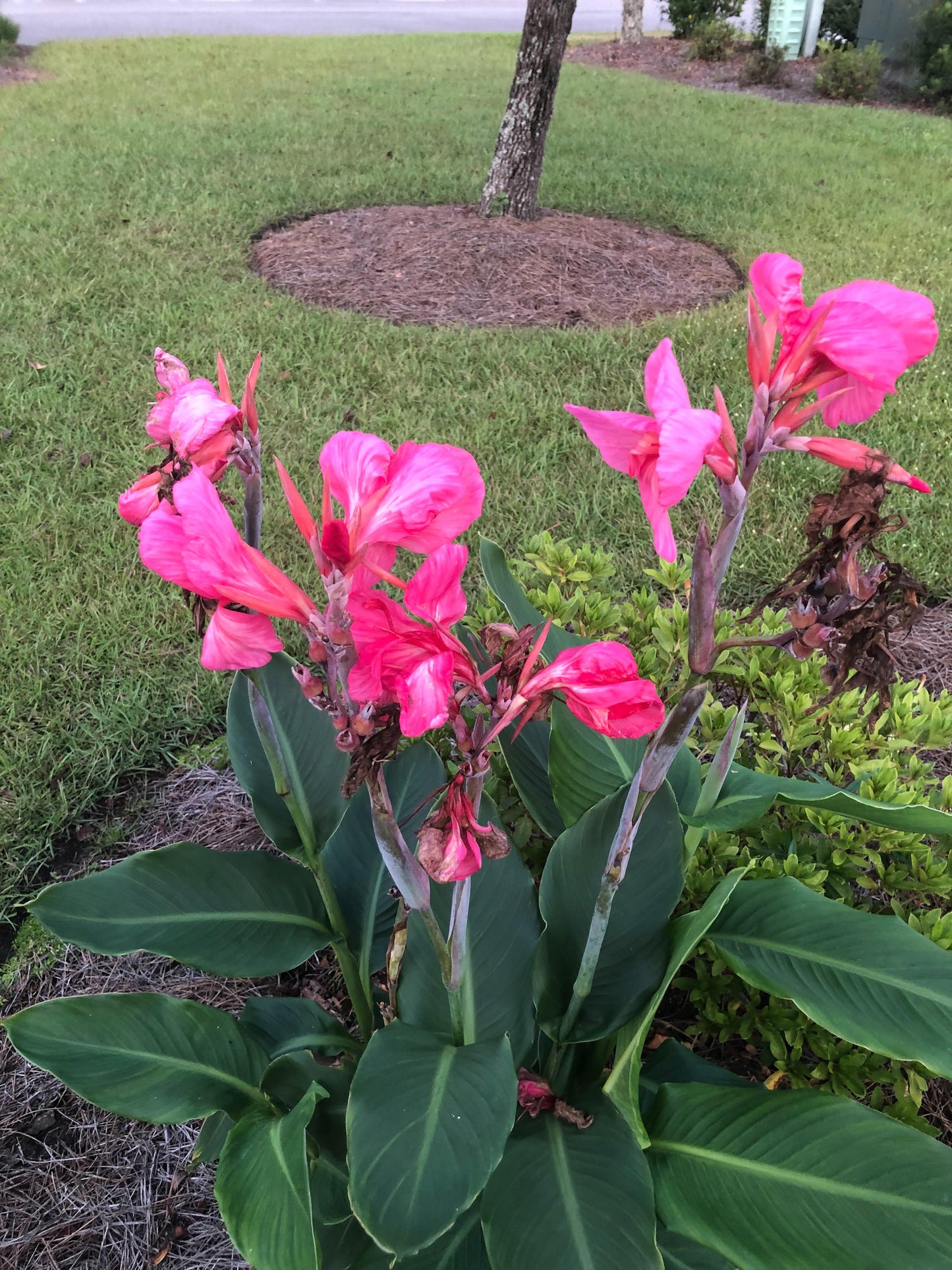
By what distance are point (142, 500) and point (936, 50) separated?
1375cm

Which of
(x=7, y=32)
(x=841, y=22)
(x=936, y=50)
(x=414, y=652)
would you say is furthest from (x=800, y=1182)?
(x=841, y=22)

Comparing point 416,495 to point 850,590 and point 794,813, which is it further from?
point 794,813

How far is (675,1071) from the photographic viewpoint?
4.52 ft

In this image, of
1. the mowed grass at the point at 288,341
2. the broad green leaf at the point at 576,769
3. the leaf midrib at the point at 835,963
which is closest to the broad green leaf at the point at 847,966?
the leaf midrib at the point at 835,963

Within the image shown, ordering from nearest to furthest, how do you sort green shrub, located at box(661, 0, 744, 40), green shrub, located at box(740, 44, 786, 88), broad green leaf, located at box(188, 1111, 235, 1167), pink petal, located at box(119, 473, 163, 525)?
pink petal, located at box(119, 473, 163, 525) < broad green leaf, located at box(188, 1111, 235, 1167) < green shrub, located at box(740, 44, 786, 88) < green shrub, located at box(661, 0, 744, 40)

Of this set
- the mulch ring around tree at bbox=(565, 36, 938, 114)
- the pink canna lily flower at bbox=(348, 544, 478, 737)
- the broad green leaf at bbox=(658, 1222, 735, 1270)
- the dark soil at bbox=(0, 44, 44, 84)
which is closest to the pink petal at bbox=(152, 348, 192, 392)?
the pink canna lily flower at bbox=(348, 544, 478, 737)

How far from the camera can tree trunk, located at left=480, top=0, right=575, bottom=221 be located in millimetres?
5000

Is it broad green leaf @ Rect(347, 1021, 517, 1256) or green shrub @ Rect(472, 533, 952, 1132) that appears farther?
green shrub @ Rect(472, 533, 952, 1132)

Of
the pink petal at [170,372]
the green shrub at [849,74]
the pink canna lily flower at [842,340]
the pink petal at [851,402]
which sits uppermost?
the green shrub at [849,74]

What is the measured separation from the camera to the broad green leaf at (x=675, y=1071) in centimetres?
134

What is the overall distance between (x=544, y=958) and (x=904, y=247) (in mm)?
5959

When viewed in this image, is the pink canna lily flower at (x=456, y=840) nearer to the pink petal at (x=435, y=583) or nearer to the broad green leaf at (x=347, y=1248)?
the pink petal at (x=435, y=583)

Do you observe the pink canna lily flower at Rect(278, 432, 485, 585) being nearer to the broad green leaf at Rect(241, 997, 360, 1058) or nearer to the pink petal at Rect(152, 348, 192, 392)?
the pink petal at Rect(152, 348, 192, 392)

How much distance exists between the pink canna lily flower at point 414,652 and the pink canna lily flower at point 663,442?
16 cm
